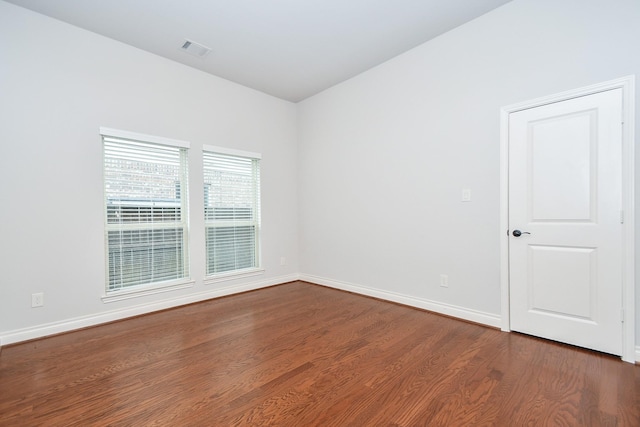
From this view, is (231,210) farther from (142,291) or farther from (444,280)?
(444,280)

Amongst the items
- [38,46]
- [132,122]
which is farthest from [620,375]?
[38,46]

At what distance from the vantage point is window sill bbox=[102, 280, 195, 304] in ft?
10.4

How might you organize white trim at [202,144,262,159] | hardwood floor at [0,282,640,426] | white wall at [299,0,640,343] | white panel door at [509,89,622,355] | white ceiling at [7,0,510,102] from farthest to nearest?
white trim at [202,144,262,159]
white ceiling at [7,0,510,102]
white wall at [299,0,640,343]
white panel door at [509,89,622,355]
hardwood floor at [0,282,640,426]

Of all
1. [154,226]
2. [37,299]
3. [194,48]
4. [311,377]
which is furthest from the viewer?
[154,226]

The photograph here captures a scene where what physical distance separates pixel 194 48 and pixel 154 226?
6.96ft

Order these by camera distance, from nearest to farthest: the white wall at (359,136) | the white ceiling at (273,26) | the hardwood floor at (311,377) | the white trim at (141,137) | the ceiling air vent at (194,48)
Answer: the hardwood floor at (311,377) < the white wall at (359,136) < the white ceiling at (273,26) < the white trim at (141,137) < the ceiling air vent at (194,48)

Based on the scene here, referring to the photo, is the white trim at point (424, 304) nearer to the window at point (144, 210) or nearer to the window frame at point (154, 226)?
the window frame at point (154, 226)

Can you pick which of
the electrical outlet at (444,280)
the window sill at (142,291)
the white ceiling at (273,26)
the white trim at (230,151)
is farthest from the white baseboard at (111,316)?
the white ceiling at (273,26)

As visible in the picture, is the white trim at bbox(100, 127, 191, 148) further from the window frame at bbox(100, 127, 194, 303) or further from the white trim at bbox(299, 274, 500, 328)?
the white trim at bbox(299, 274, 500, 328)

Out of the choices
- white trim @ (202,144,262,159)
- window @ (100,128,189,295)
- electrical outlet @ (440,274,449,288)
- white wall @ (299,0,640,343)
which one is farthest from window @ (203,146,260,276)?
electrical outlet @ (440,274,449,288)

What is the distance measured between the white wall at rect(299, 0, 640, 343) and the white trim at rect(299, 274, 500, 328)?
0.02 m

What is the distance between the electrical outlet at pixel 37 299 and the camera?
9.00 ft

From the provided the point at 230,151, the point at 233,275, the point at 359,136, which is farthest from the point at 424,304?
the point at 230,151

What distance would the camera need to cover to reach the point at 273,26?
302 centimetres
